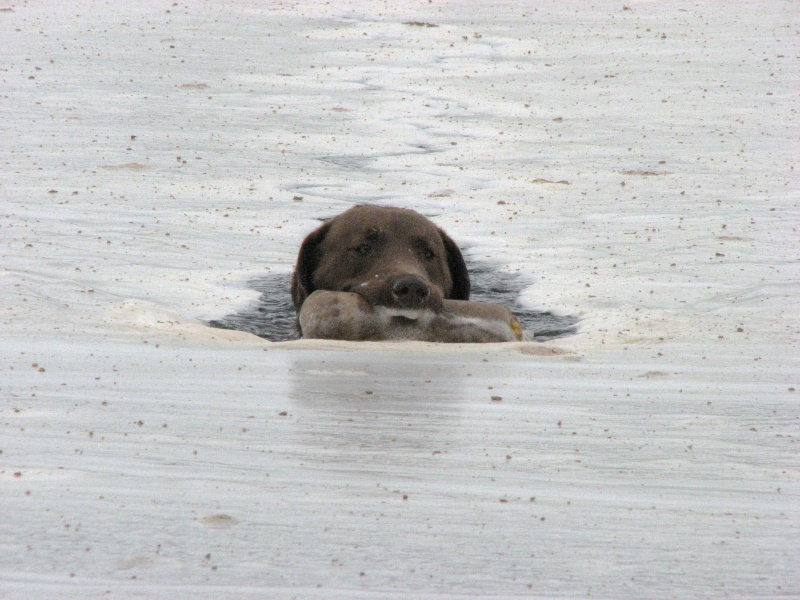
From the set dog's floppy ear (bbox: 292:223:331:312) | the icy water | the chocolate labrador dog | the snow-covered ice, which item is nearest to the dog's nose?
the chocolate labrador dog

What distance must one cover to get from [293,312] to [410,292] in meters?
1.52

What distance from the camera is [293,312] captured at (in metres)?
7.29

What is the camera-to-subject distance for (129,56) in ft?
46.6

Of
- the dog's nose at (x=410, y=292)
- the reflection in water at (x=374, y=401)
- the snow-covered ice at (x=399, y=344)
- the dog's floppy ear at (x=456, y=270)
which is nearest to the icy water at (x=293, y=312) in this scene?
the snow-covered ice at (x=399, y=344)

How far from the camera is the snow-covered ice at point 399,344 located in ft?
10.4

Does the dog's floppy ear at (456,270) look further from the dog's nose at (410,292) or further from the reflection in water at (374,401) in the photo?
the reflection in water at (374,401)

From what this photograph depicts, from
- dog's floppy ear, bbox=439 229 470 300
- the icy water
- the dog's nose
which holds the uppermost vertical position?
the dog's nose

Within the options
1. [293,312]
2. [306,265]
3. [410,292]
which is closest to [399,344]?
[410,292]

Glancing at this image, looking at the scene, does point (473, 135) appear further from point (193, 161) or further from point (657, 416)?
point (657, 416)

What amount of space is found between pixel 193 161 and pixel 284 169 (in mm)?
786

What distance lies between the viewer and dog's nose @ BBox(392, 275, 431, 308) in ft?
19.5

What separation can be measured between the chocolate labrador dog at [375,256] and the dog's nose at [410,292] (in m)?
0.21

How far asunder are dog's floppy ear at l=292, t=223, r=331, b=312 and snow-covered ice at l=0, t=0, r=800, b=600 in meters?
0.32

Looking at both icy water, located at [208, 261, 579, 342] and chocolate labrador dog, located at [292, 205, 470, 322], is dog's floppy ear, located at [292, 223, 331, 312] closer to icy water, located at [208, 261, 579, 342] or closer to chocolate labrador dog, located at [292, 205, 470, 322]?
chocolate labrador dog, located at [292, 205, 470, 322]
